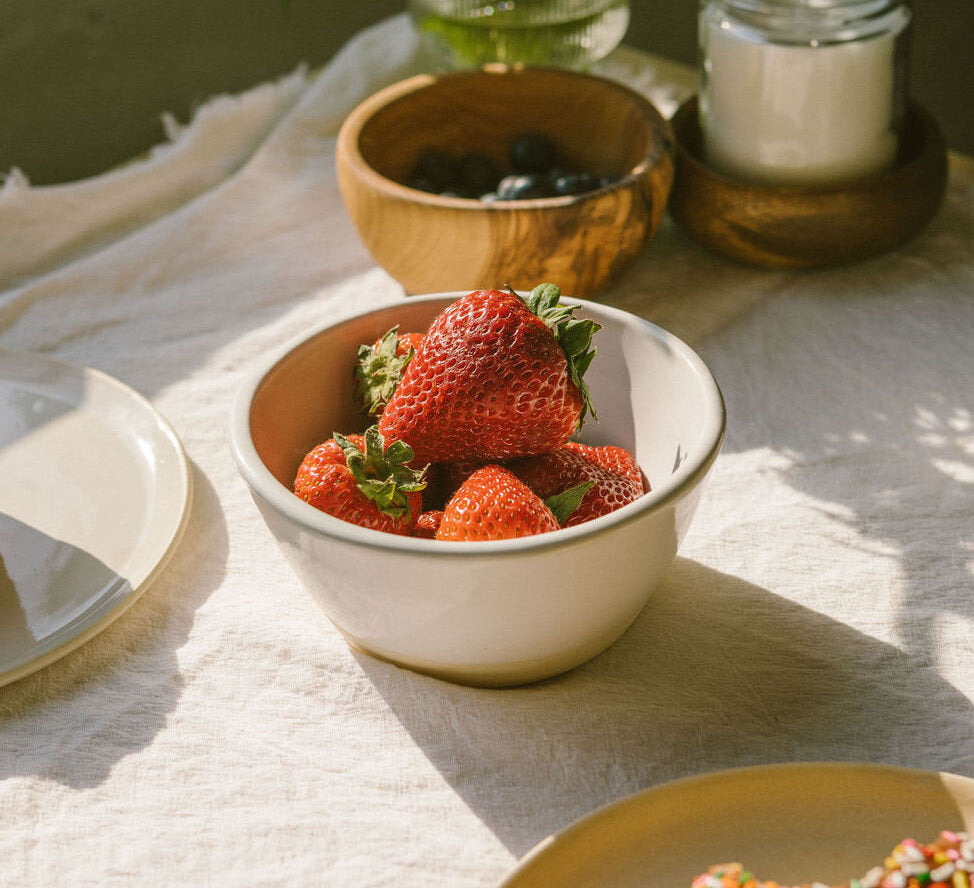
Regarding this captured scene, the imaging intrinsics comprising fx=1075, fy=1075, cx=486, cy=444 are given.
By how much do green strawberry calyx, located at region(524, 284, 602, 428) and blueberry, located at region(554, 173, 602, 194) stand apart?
25cm

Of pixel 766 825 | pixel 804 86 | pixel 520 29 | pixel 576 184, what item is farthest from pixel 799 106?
pixel 766 825

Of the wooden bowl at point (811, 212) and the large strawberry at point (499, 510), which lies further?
the wooden bowl at point (811, 212)

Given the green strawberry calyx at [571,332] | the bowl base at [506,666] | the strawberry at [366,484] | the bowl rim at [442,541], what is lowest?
the bowl base at [506,666]

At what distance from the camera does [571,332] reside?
0.44 meters

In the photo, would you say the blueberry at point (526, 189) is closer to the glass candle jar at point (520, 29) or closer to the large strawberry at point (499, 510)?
the glass candle jar at point (520, 29)

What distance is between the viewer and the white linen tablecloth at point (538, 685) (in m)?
0.41

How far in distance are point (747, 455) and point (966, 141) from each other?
1.85ft

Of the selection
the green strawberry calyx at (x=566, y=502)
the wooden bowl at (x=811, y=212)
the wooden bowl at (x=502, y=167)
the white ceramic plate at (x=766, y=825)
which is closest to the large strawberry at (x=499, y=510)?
the green strawberry calyx at (x=566, y=502)

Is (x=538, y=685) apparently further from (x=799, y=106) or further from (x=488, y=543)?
(x=799, y=106)

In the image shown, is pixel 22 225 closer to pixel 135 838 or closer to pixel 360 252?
pixel 360 252

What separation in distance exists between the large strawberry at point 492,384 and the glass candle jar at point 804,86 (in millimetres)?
344

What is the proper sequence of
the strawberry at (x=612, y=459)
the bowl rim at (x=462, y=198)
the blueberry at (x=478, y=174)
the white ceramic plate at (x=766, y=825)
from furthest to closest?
1. the blueberry at (x=478, y=174)
2. the bowl rim at (x=462, y=198)
3. the strawberry at (x=612, y=459)
4. the white ceramic plate at (x=766, y=825)

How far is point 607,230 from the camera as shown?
0.67 meters

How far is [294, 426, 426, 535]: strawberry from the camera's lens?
415 mm
